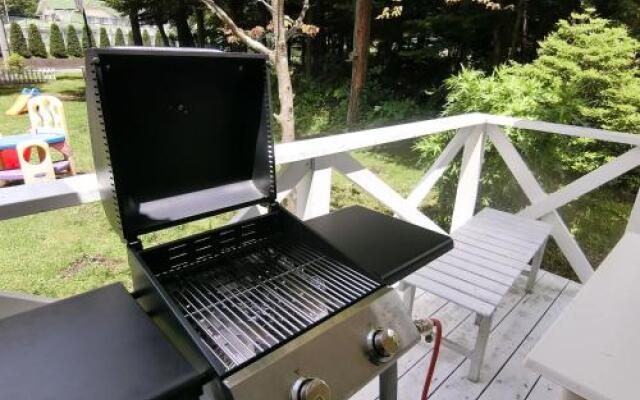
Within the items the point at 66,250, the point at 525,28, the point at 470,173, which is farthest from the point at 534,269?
the point at 525,28

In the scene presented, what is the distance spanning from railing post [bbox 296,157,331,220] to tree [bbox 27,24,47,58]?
2269 centimetres

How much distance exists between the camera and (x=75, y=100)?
12.0 metres

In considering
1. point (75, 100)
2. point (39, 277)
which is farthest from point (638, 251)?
point (75, 100)

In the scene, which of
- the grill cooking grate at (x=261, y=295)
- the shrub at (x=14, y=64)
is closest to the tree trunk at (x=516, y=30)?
the grill cooking grate at (x=261, y=295)

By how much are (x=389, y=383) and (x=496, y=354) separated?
4.31 feet

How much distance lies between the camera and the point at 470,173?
2699mm

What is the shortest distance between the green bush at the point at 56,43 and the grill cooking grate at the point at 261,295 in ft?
78.0

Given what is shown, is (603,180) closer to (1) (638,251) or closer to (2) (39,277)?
(1) (638,251)

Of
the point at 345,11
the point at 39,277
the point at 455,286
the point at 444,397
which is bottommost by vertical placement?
the point at 39,277

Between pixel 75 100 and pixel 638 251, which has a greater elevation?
pixel 638 251

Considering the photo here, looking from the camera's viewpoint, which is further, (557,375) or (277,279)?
(277,279)

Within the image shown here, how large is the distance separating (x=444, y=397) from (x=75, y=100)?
44.1 feet

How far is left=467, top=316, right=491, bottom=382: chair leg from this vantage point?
66.2 inches

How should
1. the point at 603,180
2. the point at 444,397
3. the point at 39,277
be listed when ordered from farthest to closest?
the point at 39,277, the point at 603,180, the point at 444,397
